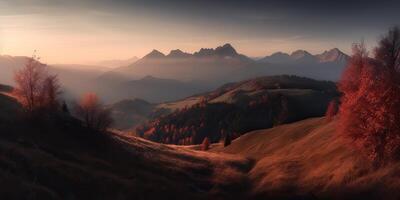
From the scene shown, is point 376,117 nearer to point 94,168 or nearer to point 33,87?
point 94,168

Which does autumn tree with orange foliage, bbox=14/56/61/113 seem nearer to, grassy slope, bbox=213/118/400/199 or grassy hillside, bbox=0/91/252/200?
grassy hillside, bbox=0/91/252/200


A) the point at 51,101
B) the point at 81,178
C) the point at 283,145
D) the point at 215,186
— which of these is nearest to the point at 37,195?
the point at 81,178

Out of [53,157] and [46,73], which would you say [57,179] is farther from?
[46,73]

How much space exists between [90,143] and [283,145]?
43.4 metres

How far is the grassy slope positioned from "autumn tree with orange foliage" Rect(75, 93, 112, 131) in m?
32.0

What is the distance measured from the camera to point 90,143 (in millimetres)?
72938

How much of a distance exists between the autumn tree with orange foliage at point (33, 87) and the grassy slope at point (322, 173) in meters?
39.8

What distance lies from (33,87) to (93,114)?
1333 cm

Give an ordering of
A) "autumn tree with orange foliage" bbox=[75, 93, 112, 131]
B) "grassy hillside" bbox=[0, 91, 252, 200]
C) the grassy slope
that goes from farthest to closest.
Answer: "autumn tree with orange foliage" bbox=[75, 93, 112, 131] < the grassy slope < "grassy hillside" bbox=[0, 91, 252, 200]

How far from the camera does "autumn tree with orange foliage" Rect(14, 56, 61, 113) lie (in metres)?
75.1

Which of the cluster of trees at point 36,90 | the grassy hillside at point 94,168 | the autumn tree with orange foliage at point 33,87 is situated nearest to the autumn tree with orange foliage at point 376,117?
the grassy hillside at point 94,168

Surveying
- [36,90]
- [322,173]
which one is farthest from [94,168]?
[322,173]

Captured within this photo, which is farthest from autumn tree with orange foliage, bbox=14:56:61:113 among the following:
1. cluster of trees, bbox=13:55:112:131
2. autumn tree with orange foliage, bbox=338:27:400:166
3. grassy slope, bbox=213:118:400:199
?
autumn tree with orange foliage, bbox=338:27:400:166

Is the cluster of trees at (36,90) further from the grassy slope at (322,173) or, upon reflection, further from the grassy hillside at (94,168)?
the grassy slope at (322,173)
